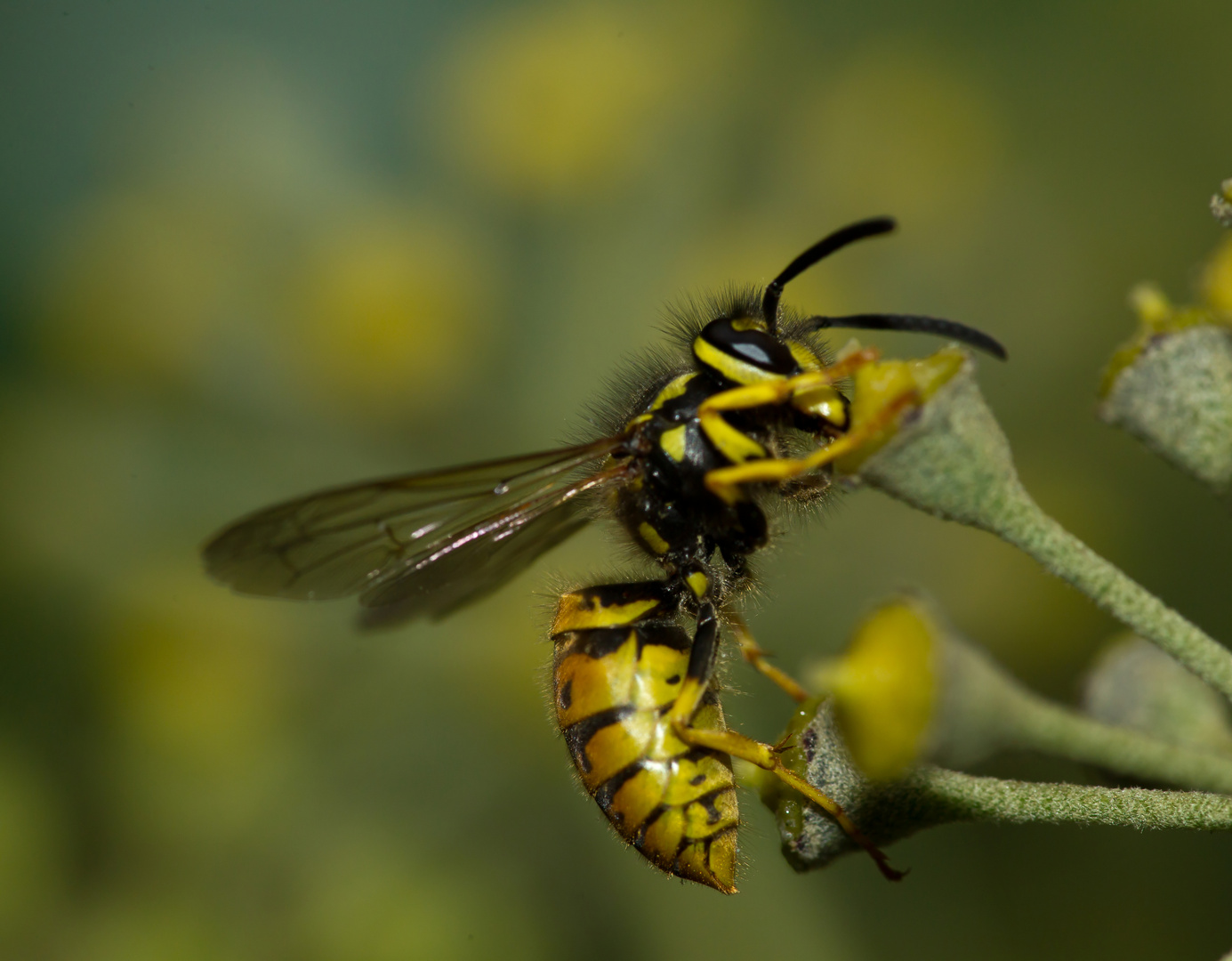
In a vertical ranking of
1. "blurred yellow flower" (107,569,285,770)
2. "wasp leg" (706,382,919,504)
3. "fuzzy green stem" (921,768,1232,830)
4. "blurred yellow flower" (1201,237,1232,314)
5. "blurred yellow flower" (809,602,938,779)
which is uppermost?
"blurred yellow flower" (1201,237,1232,314)

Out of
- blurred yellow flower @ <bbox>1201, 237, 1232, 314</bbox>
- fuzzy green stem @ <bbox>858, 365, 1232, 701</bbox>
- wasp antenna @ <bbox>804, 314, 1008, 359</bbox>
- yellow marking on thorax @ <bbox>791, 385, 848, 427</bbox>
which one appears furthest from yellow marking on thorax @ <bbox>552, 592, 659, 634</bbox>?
blurred yellow flower @ <bbox>1201, 237, 1232, 314</bbox>

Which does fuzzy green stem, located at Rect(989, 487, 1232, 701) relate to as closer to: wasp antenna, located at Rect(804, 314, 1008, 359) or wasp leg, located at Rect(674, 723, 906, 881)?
wasp antenna, located at Rect(804, 314, 1008, 359)

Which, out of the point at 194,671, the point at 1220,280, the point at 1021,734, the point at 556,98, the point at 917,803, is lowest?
the point at 194,671

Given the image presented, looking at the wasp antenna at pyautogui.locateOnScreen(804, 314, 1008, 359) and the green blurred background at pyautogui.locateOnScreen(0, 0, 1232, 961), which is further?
the green blurred background at pyautogui.locateOnScreen(0, 0, 1232, 961)

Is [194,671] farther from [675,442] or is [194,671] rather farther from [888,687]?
[888,687]

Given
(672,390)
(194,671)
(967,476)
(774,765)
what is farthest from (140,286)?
(967,476)

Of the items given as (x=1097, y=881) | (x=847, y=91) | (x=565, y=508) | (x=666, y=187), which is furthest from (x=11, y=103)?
(x=1097, y=881)

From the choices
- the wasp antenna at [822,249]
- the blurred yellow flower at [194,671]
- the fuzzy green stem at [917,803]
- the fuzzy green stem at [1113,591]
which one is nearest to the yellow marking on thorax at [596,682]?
Result: the fuzzy green stem at [917,803]
